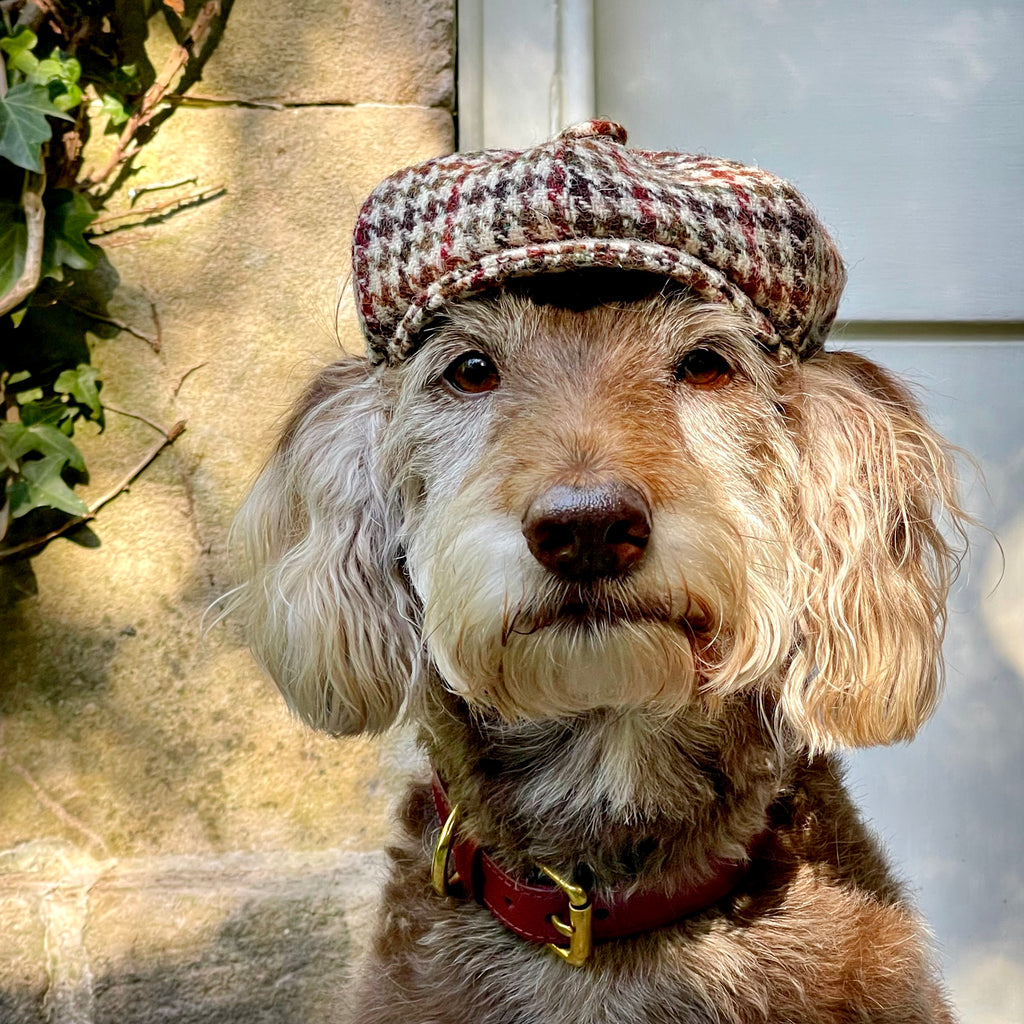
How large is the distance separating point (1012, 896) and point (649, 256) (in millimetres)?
1885

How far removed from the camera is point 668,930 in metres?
1.23

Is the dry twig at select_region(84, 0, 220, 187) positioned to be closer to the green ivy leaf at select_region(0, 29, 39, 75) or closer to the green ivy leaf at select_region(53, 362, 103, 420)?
the green ivy leaf at select_region(0, 29, 39, 75)

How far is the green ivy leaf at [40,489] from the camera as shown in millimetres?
1991

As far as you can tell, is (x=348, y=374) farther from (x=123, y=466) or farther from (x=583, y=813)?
(x=123, y=466)

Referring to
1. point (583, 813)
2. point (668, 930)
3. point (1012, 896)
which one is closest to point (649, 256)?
point (583, 813)

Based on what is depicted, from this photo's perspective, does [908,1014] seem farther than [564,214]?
Yes

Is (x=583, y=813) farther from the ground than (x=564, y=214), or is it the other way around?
(x=564, y=214)

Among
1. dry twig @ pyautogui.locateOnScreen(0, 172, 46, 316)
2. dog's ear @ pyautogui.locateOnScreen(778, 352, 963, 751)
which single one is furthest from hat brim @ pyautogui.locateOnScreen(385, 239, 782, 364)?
dry twig @ pyautogui.locateOnScreen(0, 172, 46, 316)

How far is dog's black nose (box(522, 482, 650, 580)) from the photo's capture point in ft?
3.19

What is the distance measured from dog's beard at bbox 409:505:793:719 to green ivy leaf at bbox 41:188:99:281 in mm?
1201

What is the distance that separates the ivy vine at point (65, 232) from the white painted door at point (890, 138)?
635 millimetres

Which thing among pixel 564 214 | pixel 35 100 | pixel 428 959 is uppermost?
pixel 564 214

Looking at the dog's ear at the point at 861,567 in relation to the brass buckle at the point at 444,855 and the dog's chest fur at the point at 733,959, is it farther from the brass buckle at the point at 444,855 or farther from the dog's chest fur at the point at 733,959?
the brass buckle at the point at 444,855

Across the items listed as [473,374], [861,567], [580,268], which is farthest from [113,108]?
[861,567]
